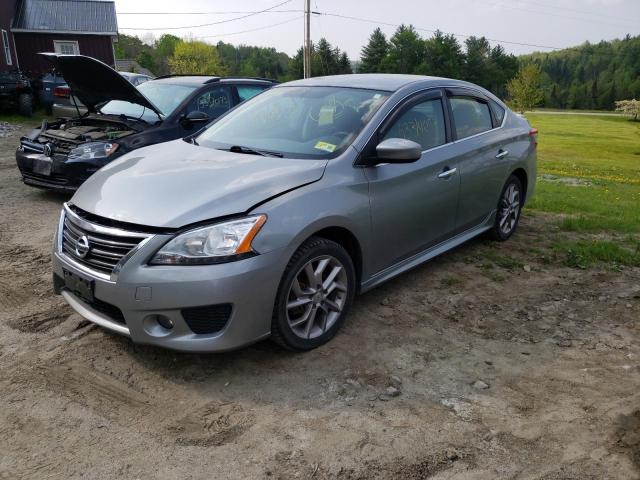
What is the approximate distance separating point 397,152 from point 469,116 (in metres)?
1.74

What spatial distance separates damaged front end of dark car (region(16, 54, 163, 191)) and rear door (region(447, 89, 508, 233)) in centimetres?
382

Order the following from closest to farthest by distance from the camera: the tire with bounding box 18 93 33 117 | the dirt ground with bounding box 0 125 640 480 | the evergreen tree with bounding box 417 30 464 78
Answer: the dirt ground with bounding box 0 125 640 480
the tire with bounding box 18 93 33 117
the evergreen tree with bounding box 417 30 464 78

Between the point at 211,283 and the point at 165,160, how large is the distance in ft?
4.32

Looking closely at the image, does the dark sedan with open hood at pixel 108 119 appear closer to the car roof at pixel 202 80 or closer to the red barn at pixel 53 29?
the car roof at pixel 202 80

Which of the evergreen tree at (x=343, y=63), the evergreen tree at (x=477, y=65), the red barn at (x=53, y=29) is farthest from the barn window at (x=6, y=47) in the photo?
the evergreen tree at (x=477, y=65)

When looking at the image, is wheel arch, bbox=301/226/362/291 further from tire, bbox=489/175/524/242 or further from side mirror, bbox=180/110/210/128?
side mirror, bbox=180/110/210/128

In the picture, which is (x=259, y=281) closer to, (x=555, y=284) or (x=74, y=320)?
(x=74, y=320)

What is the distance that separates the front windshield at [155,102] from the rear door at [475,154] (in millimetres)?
3925

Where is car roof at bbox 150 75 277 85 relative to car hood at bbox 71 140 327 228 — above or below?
above

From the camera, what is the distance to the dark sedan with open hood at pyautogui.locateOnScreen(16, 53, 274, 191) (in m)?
6.66

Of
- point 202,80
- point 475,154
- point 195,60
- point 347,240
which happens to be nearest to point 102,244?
point 347,240

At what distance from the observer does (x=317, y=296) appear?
3480mm

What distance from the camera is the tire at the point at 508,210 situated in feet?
18.5

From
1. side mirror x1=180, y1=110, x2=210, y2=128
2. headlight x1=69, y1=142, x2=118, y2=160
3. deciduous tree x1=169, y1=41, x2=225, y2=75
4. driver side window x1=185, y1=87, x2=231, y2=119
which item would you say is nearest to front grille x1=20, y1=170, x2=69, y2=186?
headlight x1=69, y1=142, x2=118, y2=160
